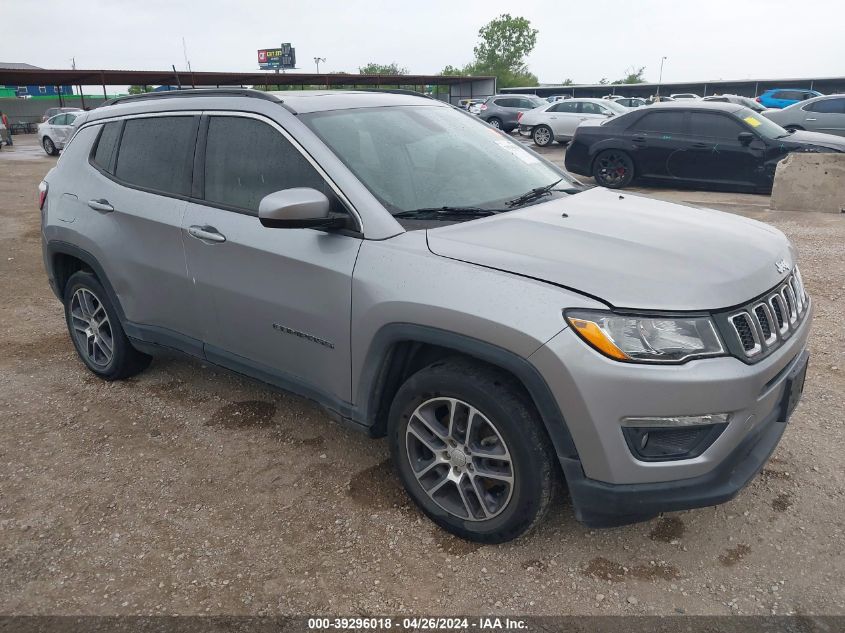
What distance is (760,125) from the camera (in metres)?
10.3

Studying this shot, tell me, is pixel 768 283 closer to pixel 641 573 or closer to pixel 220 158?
pixel 641 573

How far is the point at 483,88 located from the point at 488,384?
194 feet

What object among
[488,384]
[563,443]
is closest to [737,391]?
[563,443]

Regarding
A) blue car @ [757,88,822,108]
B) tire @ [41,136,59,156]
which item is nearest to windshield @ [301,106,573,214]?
tire @ [41,136,59,156]

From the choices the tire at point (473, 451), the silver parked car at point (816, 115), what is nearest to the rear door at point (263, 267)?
the tire at point (473, 451)

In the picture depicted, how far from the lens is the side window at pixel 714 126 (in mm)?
10172

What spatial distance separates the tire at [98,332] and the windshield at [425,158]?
2.00 metres

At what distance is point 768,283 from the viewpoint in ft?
7.97

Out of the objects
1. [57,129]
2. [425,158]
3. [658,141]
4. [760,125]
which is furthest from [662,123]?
[57,129]

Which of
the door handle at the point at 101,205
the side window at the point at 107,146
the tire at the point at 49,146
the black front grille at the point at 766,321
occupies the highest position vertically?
the side window at the point at 107,146

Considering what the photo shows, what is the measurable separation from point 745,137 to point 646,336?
9.49 meters

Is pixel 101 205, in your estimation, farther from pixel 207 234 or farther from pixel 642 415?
pixel 642 415

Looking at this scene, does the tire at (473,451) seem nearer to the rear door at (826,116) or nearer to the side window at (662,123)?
the side window at (662,123)

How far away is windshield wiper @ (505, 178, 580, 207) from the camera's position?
3.04 m
